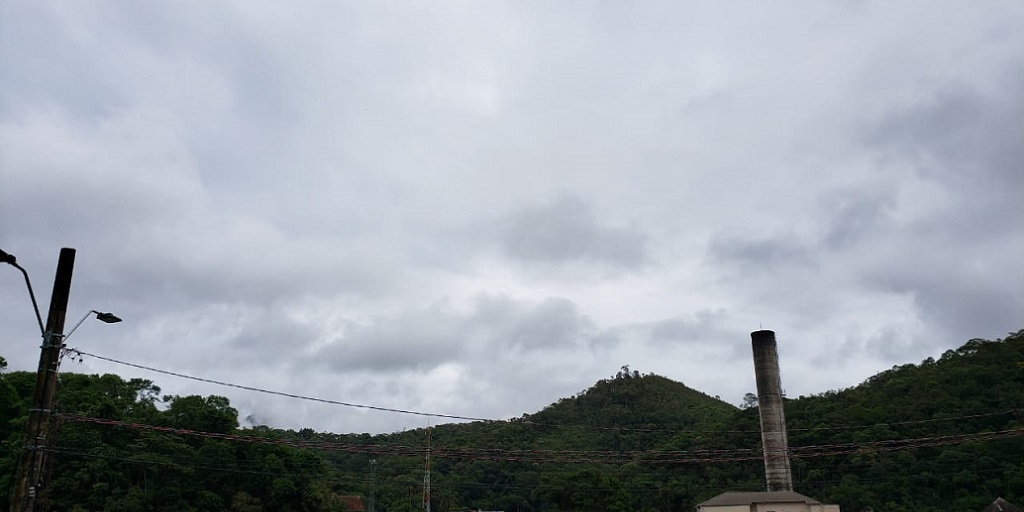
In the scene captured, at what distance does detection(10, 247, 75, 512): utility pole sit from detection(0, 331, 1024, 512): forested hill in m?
20.2

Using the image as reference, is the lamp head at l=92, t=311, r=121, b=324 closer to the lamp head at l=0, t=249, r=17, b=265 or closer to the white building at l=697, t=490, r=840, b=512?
the lamp head at l=0, t=249, r=17, b=265

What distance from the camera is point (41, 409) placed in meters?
17.8

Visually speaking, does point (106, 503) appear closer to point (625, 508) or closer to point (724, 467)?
point (625, 508)

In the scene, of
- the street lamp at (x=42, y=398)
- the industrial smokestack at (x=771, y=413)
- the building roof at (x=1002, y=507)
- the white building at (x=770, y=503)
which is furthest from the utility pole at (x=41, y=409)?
the building roof at (x=1002, y=507)

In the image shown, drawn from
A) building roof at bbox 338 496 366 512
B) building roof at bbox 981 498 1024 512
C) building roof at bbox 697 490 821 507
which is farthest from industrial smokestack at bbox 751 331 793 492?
building roof at bbox 338 496 366 512

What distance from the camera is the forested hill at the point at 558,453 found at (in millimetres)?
58031

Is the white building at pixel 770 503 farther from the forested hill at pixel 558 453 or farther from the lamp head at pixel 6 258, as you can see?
the lamp head at pixel 6 258

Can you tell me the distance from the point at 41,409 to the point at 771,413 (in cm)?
6847

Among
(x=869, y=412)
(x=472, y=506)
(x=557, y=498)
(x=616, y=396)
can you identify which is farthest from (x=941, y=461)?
(x=616, y=396)

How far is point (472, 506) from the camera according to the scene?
10550 cm

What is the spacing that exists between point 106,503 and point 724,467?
244 ft

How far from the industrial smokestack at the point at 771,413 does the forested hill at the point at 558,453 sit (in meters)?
3.41

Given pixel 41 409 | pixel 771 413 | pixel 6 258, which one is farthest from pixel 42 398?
pixel 771 413

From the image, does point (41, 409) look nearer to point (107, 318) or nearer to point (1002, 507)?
point (107, 318)
